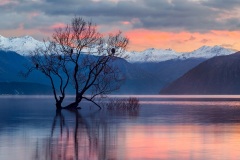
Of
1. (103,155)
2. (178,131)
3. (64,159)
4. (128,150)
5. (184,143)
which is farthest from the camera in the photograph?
(178,131)

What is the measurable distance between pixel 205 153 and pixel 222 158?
64.5 inches

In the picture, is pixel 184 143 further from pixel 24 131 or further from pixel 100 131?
pixel 24 131

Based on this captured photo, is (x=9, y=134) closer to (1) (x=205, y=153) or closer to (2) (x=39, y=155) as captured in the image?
(2) (x=39, y=155)

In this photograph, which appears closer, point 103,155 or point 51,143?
point 103,155

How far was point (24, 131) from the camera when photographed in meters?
35.9

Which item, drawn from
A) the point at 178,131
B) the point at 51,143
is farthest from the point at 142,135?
the point at 51,143

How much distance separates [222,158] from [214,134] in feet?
36.1

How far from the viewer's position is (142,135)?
1297 inches

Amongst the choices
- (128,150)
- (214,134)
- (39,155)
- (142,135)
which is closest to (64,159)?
(39,155)

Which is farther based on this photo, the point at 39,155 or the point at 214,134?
the point at 214,134

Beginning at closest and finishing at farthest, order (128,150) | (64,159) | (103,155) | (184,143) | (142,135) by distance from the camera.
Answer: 1. (64,159)
2. (103,155)
3. (128,150)
4. (184,143)
5. (142,135)

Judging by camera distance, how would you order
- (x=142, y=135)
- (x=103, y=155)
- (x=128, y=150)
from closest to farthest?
1. (x=103, y=155)
2. (x=128, y=150)
3. (x=142, y=135)

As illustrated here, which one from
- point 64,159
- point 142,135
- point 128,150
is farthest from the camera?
point 142,135

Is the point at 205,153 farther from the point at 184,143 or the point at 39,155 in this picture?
the point at 39,155
